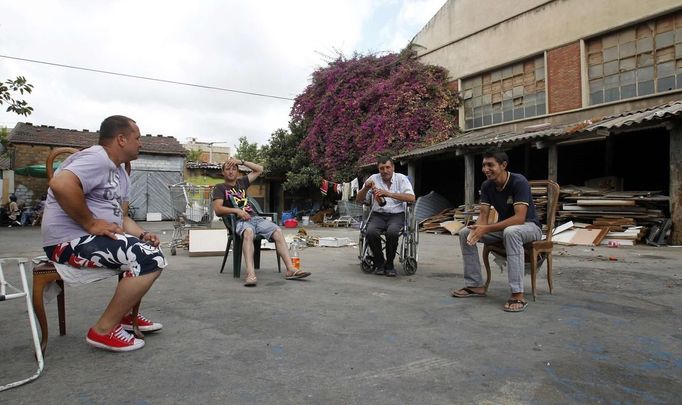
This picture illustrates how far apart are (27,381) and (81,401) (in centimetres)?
40

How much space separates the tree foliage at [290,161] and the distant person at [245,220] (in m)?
14.6

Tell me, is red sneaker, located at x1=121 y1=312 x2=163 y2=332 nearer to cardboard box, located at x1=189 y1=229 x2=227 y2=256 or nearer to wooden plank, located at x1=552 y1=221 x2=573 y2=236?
cardboard box, located at x1=189 y1=229 x2=227 y2=256

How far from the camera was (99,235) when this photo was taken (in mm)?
2434

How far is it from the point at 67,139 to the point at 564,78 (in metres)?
23.1

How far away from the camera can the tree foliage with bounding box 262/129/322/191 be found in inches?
802

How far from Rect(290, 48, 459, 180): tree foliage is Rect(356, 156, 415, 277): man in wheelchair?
11078mm

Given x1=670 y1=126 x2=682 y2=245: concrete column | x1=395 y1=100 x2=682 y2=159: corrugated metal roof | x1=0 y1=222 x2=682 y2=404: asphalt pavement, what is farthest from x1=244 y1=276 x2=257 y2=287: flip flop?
x1=670 y1=126 x2=682 y2=245: concrete column

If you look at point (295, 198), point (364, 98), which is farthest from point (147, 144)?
point (364, 98)

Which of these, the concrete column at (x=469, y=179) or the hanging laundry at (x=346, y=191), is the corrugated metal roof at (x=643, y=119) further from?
the hanging laundry at (x=346, y=191)

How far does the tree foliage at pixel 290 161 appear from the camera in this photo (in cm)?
2038

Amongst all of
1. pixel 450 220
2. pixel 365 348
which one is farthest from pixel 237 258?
pixel 450 220

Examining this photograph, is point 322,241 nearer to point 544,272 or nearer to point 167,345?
point 544,272

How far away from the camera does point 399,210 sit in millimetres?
5285

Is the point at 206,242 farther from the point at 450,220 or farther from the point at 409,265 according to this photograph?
the point at 450,220
